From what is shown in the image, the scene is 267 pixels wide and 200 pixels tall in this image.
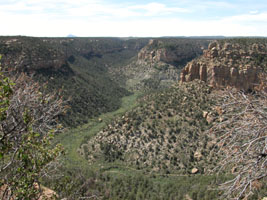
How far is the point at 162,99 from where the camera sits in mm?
32344

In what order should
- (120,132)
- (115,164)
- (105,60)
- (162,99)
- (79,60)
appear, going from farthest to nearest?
(105,60) < (79,60) < (162,99) < (120,132) < (115,164)

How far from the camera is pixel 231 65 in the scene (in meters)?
27.9

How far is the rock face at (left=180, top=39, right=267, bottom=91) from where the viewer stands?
1043 inches

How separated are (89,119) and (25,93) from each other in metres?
36.3

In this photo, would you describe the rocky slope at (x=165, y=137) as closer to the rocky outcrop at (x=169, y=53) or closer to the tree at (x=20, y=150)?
the tree at (x=20, y=150)

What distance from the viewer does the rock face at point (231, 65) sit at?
86.9ft

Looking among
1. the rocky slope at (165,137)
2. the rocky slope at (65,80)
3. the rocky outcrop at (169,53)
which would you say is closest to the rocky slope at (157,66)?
the rocky outcrop at (169,53)

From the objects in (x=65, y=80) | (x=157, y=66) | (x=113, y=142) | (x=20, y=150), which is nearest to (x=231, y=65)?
(x=113, y=142)

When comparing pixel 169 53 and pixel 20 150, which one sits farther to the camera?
pixel 169 53

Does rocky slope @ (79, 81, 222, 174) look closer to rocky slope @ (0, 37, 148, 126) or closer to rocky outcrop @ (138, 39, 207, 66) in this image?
rocky slope @ (0, 37, 148, 126)

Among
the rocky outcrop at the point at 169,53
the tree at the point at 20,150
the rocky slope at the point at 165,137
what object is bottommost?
the rocky slope at the point at 165,137

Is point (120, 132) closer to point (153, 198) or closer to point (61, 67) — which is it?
point (153, 198)

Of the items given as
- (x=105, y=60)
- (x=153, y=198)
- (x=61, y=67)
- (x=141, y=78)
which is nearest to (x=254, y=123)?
(x=153, y=198)

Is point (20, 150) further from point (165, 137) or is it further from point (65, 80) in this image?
point (65, 80)
